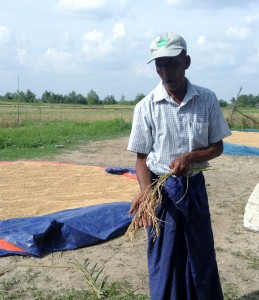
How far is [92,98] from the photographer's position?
57344mm

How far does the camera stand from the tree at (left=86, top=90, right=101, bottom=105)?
56734mm

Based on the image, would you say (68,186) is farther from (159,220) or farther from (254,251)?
(159,220)

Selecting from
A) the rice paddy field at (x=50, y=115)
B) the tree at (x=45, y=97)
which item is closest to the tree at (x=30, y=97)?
the tree at (x=45, y=97)

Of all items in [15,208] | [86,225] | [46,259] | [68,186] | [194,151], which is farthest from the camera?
[68,186]

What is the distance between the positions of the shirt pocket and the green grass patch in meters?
6.79

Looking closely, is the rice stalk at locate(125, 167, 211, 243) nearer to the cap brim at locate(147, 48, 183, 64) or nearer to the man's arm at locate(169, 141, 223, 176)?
the man's arm at locate(169, 141, 223, 176)

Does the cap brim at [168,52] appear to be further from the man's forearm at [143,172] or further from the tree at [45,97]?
the tree at [45,97]

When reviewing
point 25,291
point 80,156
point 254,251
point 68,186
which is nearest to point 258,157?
point 80,156

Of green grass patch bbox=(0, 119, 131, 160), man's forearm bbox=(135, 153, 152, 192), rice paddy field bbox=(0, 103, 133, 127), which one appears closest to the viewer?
man's forearm bbox=(135, 153, 152, 192)

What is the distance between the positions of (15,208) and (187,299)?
3.02 metres

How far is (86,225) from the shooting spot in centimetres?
405

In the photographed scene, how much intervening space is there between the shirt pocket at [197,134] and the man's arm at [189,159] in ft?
0.12

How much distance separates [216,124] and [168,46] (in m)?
0.47

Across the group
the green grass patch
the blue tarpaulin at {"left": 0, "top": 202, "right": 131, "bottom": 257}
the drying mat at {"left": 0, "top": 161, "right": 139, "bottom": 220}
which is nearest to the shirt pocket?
the blue tarpaulin at {"left": 0, "top": 202, "right": 131, "bottom": 257}
